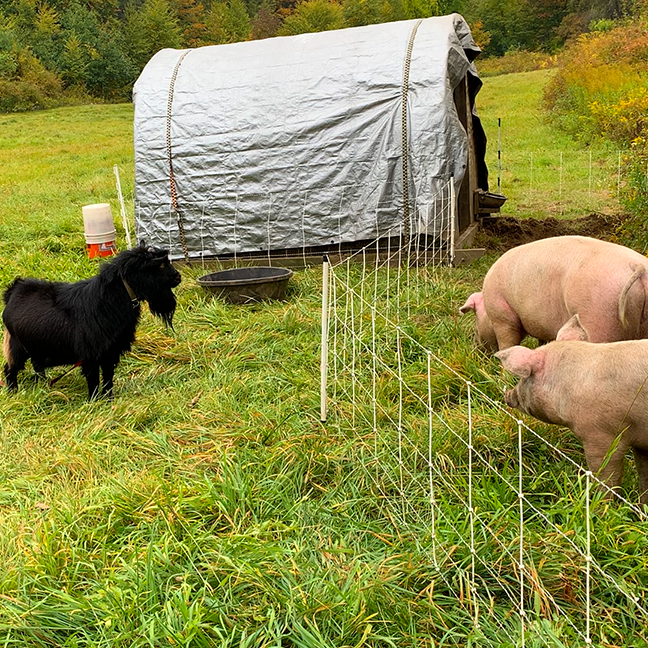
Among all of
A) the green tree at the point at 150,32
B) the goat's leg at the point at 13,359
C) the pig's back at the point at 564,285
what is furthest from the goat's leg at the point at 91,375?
the green tree at the point at 150,32

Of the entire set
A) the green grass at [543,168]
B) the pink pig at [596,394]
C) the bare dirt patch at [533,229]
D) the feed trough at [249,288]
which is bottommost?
the green grass at [543,168]

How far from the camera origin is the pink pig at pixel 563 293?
3.53 metres

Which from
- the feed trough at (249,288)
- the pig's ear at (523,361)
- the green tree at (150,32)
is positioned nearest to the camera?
the pig's ear at (523,361)

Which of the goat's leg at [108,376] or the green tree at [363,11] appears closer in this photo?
the goat's leg at [108,376]

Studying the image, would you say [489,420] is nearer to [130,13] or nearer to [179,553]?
[179,553]

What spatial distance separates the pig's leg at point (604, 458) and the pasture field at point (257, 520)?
0.45 feet

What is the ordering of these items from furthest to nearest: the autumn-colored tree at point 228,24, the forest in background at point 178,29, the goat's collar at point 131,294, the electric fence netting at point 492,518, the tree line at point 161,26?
1. the autumn-colored tree at point 228,24
2. the tree line at point 161,26
3. the forest in background at point 178,29
4. the goat's collar at point 131,294
5. the electric fence netting at point 492,518

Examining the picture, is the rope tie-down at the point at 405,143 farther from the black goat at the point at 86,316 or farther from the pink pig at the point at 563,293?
the black goat at the point at 86,316

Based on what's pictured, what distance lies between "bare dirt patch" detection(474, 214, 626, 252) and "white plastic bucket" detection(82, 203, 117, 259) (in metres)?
4.51

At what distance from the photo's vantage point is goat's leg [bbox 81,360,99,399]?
15.6 ft

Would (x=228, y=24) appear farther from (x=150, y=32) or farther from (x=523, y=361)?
(x=523, y=361)

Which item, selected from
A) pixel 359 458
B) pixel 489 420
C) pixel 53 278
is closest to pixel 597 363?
pixel 489 420

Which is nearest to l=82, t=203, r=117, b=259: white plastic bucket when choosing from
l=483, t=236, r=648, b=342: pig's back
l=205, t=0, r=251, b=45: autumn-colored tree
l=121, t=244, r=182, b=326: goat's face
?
l=121, t=244, r=182, b=326: goat's face

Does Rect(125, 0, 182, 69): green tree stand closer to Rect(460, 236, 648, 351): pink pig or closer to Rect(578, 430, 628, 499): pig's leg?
Rect(460, 236, 648, 351): pink pig
